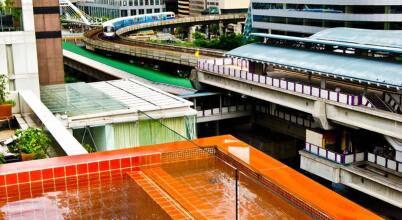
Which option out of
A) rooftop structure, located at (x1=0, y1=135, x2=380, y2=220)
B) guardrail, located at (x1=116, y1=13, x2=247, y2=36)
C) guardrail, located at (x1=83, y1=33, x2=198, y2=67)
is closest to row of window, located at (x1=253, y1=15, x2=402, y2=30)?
guardrail, located at (x1=83, y1=33, x2=198, y2=67)

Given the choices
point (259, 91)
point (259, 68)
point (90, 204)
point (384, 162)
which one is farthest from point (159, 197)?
point (259, 68)

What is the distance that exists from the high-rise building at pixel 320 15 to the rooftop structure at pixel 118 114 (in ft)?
178

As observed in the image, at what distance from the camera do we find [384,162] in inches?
1251

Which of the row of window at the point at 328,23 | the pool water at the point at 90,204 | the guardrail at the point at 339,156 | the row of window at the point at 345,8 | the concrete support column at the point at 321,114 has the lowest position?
the guardrail at the point at 339,156

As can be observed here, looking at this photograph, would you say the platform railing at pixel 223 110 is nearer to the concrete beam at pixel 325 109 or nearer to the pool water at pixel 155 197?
the concrete beam at pixel 325 109

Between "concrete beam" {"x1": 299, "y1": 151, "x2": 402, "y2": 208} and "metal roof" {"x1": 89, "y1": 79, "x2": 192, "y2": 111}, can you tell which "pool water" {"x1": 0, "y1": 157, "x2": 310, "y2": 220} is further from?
"concrete beam" {"x1": 299, "y1": 151, "x2": 402, "y2": 208}

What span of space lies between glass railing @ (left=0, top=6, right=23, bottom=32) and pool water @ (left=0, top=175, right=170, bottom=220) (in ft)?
76.2

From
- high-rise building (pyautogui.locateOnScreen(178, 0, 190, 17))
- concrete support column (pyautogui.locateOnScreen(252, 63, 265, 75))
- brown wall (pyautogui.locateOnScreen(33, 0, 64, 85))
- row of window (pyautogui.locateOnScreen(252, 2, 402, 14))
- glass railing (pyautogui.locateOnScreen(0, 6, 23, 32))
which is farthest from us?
high-rise building (pyautogui.locateOnScreen(178, 0, 190, 17))

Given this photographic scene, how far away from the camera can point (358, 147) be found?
35906mm

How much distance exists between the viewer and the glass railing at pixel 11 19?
31.4m

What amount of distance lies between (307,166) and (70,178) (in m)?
27.2

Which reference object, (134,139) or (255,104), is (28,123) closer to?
(134,139)

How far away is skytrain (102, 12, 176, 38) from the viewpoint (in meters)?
102

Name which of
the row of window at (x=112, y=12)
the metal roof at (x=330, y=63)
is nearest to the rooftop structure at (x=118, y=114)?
the metal roof at (x=330, y=63)
